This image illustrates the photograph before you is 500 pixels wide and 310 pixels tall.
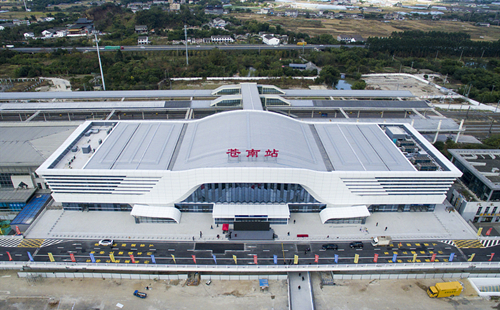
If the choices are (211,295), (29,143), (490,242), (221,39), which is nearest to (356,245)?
(490,242)

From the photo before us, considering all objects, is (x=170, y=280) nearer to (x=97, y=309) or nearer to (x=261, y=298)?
(x=97, y=309)

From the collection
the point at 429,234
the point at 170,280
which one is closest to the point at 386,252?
the point at 429,234

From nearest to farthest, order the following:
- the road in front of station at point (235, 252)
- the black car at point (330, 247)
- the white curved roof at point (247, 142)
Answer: the road in front of station at point (235, 252)
the black car at point (330, 247)
the white curved roof at point (247, 142)

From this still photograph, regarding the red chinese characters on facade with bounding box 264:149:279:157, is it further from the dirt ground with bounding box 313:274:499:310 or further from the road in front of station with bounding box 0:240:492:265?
the dirt ground with bounding box 313:274:499:310

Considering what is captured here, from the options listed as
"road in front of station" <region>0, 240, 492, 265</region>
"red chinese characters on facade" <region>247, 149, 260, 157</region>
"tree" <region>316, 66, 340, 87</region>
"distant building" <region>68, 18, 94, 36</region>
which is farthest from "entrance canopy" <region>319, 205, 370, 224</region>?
"distant building" <region>68, 18, 94, 36</region>

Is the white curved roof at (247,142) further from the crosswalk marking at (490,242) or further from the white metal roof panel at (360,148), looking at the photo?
the crosswalk marking at (490,242)

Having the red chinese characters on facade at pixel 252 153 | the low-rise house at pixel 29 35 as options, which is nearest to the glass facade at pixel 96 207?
the red chinese characters on facade at pixel 252 153
